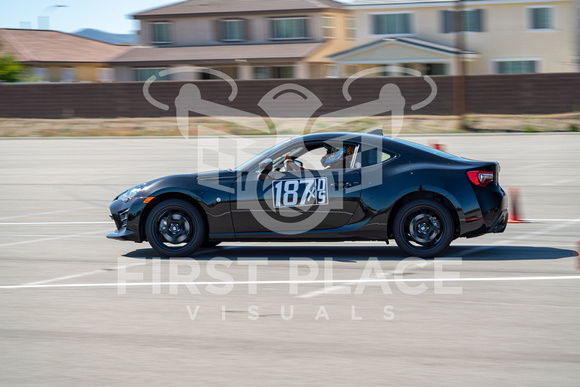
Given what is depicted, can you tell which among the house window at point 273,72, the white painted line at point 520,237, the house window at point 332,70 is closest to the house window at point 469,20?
the house window at point 332,70

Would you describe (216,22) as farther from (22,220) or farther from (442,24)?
(22,220)

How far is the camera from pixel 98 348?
5.61m

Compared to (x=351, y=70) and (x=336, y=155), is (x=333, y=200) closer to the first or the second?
(x=336, y=155)

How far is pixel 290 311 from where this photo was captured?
6.58m

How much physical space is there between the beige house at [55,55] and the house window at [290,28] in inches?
556

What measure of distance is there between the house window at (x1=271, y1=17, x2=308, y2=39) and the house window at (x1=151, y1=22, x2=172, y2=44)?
24.9ft

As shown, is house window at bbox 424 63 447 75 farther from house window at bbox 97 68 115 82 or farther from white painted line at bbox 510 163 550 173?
house window at bbox 97 68 115 82

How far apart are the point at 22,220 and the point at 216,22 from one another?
1628 inches

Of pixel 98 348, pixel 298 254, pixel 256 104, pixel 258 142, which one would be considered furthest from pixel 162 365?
pixel 256 104

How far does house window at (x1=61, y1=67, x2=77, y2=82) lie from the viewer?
61.8 metres

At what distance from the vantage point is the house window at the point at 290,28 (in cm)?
5147

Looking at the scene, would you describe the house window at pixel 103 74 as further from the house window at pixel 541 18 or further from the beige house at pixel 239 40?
the house window at pixel 541 18

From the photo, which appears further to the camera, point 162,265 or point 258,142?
point 258,142

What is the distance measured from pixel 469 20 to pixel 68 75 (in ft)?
108
